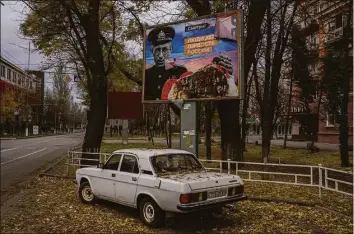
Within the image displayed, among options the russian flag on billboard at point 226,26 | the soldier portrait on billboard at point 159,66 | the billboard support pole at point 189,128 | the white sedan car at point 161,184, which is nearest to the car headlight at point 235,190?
the white sedan car at point 161,184

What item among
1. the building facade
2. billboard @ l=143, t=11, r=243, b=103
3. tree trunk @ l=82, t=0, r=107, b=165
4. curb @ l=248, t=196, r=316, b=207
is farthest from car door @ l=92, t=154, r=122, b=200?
the building facade

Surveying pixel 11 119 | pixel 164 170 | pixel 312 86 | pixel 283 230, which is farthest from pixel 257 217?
pixel 11 119

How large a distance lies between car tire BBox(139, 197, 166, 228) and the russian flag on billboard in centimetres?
642

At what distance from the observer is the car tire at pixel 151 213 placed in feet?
26.3

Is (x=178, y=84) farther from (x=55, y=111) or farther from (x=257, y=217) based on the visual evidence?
(x=55, y=111)

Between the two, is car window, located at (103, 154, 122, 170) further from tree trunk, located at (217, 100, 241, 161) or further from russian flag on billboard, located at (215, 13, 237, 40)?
tree trunk, located at (217, 100, 241, 161)

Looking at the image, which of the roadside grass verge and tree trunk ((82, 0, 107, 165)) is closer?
the roadside grass verge

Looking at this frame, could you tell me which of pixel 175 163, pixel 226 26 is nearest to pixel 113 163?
pixel 175 163

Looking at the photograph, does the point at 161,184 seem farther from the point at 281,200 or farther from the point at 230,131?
the point at 230,131

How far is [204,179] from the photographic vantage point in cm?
795

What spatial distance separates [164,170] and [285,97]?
1409 inches

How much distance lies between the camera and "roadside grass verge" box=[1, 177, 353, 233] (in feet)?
26.1

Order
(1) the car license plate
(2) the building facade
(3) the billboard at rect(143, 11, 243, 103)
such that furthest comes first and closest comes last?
1. (2) the building facade
2. (3) the billboard at rect(143, 11, 243, 103)
3. (1) the car license plate

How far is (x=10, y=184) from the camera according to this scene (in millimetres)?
15070
